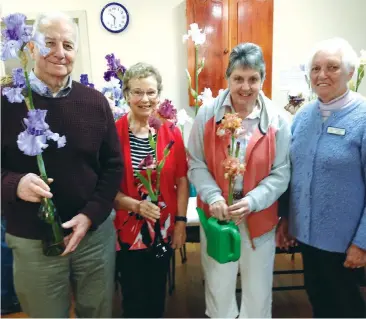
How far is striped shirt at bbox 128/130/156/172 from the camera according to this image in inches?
59.7

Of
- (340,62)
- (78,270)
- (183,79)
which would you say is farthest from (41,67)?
(183,79)

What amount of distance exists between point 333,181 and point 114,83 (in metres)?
1.13

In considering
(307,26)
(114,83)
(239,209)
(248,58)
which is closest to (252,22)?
(307,26)

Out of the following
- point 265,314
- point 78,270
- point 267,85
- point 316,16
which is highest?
point 316,16

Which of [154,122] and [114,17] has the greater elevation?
[114,17]

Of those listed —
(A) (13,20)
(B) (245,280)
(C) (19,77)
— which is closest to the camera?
(A) (13,20)

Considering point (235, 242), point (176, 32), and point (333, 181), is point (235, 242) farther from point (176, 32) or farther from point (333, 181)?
point (176, 32)

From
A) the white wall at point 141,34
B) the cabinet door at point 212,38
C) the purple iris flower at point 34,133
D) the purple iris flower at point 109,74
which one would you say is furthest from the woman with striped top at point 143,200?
the white wall at point 141,34

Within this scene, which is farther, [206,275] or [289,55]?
[289,55]

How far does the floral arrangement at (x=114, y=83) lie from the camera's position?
5.75 feet

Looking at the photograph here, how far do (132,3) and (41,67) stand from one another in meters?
3.09

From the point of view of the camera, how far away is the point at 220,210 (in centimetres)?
140

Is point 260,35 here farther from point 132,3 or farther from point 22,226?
point 22,226

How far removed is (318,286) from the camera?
1.51m
